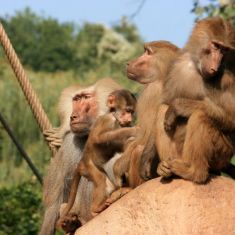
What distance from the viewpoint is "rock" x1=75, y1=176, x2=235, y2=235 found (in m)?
6.21

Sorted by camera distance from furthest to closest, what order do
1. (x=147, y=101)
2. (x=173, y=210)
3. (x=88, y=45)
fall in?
(x=88, y=45)
(x=147, y=101)
(x=173, y=210)

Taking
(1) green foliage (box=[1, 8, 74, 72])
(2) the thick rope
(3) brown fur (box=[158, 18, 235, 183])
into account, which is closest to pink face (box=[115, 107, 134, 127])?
(2) the thick rope

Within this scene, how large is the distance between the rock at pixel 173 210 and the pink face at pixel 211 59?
72 cm

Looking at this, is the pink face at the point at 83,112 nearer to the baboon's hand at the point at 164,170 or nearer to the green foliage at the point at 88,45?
the baboon's hand at the point at 164,170

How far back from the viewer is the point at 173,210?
6289 mm

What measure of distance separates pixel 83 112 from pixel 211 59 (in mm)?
2031

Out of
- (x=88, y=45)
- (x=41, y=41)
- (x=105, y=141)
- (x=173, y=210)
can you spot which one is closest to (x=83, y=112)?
(x=105, y=141)

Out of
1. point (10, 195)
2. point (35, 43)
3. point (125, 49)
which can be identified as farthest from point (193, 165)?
point (35, 43)

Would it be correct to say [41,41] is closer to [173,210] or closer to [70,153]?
[70,153]

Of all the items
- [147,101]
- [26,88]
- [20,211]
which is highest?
[147,101]

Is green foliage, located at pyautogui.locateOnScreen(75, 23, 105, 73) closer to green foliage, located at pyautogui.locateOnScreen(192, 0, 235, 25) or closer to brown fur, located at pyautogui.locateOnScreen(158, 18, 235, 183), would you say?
green foliage, located at pyautogui.locateOnScreen(192, 0, 235, 25)

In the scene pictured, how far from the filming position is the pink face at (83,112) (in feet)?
27.0

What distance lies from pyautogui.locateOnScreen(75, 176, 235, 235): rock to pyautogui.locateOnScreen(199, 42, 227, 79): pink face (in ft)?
2.36

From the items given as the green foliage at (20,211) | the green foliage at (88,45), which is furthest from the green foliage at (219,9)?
the green foliage at (88,45)
